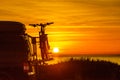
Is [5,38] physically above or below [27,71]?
above

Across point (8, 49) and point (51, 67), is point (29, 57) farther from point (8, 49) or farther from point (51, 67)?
point (51, 67)

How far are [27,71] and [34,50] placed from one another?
91.0 inches

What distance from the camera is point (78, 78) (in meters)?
27.5

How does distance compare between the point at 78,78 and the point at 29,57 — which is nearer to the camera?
the point at 29,57

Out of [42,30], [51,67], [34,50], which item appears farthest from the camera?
[51,67]

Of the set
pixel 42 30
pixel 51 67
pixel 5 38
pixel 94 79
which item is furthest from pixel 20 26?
pixel 51 67

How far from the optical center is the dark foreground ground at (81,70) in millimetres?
28889

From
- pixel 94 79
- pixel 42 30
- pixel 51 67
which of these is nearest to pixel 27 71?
pixel 42 30

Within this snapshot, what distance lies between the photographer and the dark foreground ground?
28889 millimetres

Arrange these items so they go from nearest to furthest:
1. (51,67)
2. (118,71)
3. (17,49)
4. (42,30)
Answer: (17,49) < (42,30) < (118,71) < (51,67)

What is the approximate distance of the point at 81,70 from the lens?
3150cm

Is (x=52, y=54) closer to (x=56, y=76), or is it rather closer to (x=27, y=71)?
(x=56, y=76)

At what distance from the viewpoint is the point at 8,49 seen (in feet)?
62.7

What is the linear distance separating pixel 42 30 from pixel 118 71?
5.52m
